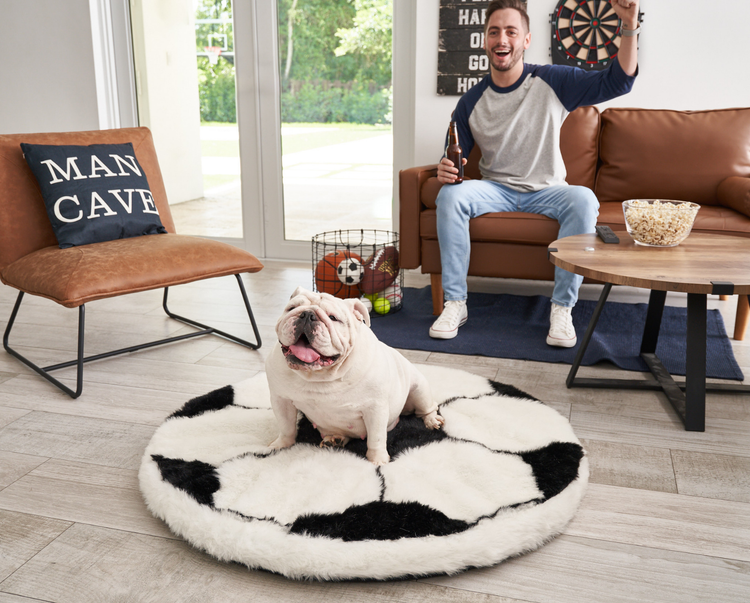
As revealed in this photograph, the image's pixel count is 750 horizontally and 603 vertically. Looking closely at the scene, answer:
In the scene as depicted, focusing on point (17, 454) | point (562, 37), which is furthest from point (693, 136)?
point (17, 454)

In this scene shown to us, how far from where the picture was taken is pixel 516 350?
2334 millimetres

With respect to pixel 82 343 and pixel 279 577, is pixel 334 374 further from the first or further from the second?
Answer: pixel 82 343

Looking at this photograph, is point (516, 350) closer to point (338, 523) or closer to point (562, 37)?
point (338, 523)

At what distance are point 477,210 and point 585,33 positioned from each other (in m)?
1.23

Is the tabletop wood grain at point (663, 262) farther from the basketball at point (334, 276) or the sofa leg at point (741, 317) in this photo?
the basketball at point (334, 276)

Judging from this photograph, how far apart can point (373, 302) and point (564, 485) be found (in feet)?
4.97

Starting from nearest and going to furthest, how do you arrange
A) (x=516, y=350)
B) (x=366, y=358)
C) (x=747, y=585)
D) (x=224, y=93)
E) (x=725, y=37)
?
(x=747, y=585), (x=366, y=358), (x=516, y=350), (x=725, y=37), (x=224, y=93)

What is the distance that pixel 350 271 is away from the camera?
8.88 feet

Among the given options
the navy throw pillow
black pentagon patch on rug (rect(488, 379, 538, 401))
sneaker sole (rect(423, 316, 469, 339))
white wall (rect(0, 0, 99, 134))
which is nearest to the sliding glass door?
white wall (rect(0, 0, 99, 134))

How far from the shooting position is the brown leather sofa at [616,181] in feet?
8.55

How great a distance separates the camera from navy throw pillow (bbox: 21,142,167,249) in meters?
2.15

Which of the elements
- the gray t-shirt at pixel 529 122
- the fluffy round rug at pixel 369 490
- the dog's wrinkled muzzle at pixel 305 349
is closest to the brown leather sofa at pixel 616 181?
the gray t-shirt at pixel 529 122

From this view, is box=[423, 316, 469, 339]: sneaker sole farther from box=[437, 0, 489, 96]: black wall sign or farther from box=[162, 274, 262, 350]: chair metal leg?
box=[437, 0, 489, 96]: black wall sign

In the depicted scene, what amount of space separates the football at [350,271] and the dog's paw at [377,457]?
1342mm
